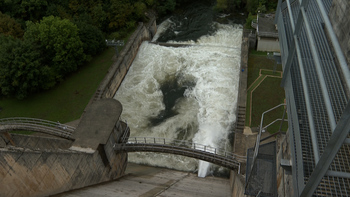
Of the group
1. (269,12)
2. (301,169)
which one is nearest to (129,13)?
(269,12)

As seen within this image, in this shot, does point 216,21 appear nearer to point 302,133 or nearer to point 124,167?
point 124,167

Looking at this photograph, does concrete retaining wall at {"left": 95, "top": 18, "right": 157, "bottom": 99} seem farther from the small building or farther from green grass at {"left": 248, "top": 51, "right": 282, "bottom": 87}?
the small building

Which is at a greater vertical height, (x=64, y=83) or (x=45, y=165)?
(x=64, y=83)

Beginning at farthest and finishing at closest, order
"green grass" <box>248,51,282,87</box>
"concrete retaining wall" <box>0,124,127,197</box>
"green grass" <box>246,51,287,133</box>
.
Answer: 1. "green grass" <box>248,51,282,87</box>
2. "green grass" <box>246,51,287,133</box>
3. "concrete retaining wall" <box>0,124,127,197</box>

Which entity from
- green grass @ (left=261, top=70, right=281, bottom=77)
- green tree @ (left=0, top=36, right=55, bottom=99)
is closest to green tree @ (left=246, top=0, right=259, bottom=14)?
green grass @ (left=261, top=70, right=281, bottom=77)

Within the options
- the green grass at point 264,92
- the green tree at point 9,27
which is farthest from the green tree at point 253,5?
the green tree at point 9,27

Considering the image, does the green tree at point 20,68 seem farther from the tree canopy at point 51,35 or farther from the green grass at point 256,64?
the green grass at point 256,64
